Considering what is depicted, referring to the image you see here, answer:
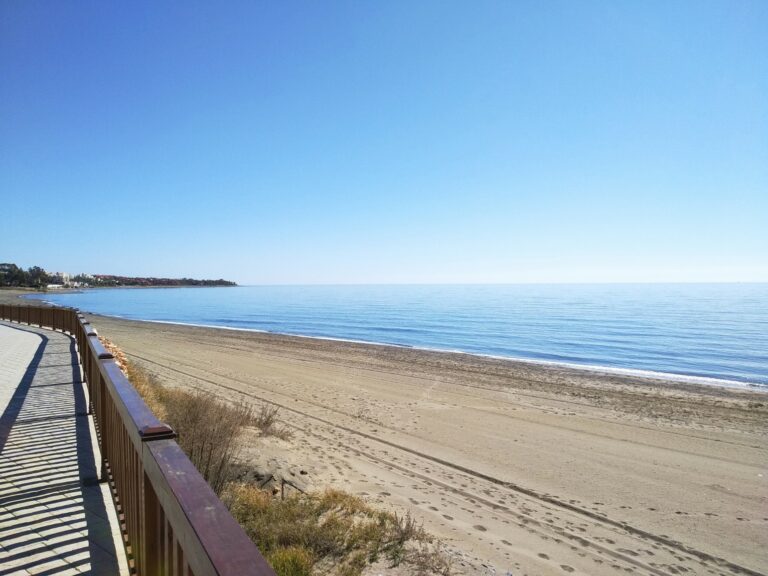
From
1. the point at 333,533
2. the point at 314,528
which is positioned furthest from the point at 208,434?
the point at 333,533

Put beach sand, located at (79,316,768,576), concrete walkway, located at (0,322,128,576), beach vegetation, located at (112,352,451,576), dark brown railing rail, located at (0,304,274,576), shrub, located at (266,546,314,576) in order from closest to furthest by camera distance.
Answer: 1. dark brown railing rail, located at (0,304,274,576)
2. concrete walkway, located at (0,322,128,576)
3. shrub, located at (266,546,314,576)
4. beach vegetation, located at (112,352,451,576)
5. beach sand, located at (79,316,768,576)

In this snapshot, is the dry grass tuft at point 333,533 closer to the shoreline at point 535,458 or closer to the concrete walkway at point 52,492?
the shoreline at point 535,458

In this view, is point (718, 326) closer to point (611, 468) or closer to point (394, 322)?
point (394, 322)

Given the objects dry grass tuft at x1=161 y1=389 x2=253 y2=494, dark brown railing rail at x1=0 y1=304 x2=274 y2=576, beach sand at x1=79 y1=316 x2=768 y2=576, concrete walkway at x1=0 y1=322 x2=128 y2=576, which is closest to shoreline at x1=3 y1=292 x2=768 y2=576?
beach sand at x1=79 y1=316 x2=768 y2=576

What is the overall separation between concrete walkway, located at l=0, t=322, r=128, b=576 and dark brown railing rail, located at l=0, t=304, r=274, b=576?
0.67ft

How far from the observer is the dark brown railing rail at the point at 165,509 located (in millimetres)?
1150

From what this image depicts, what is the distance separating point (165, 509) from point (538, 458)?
9.38 metres

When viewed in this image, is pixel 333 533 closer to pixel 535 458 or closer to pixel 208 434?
pixel 208 434

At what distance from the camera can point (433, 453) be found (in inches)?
383

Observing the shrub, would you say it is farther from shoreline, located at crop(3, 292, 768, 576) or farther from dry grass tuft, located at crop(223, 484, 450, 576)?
shoreline, located at crop(3, 292, 768, 576)

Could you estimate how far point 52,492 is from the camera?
4.23 m

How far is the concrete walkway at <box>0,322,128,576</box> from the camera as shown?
3223 millimetres

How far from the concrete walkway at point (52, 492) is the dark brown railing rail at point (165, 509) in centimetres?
20

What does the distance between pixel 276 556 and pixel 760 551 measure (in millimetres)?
6284
